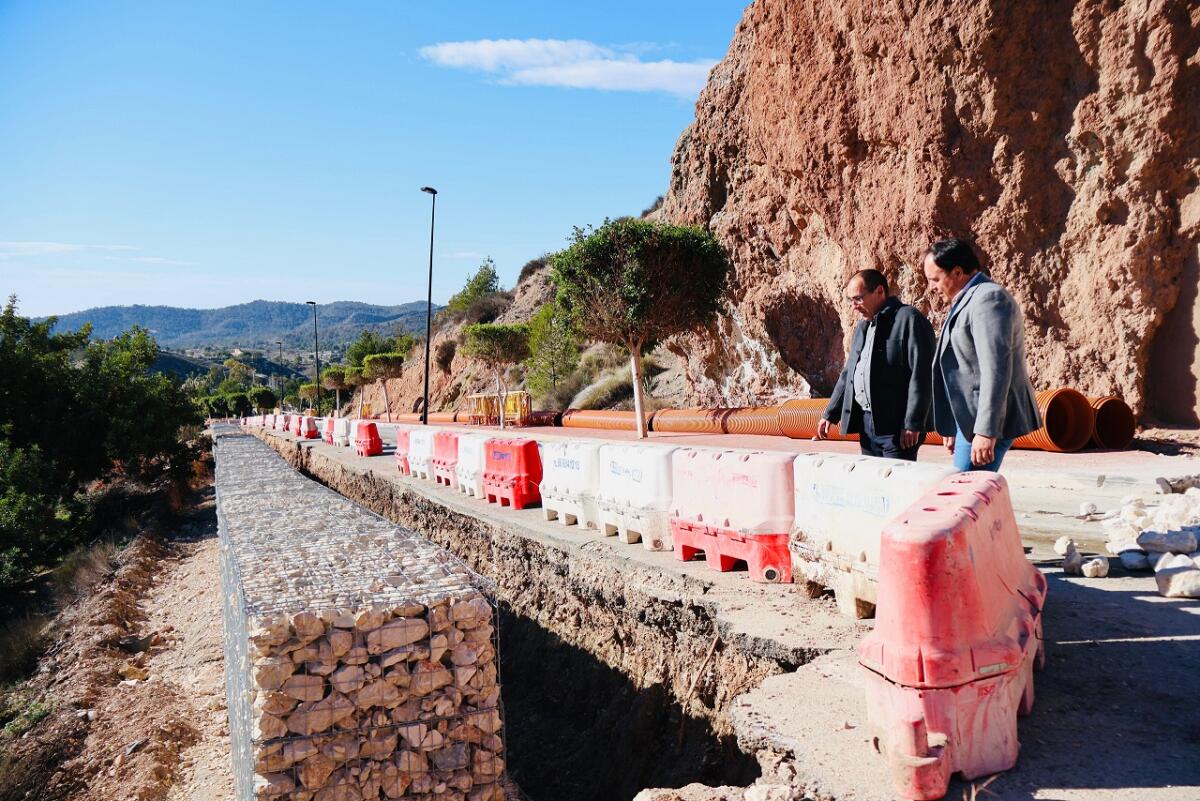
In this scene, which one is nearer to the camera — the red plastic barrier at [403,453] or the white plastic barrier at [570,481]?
the white plastic barrier at [570,481]

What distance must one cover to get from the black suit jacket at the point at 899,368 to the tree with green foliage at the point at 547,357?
3337 cm

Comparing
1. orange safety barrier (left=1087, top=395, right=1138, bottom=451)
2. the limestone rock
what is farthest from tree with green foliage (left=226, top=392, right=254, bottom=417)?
the limestone rock

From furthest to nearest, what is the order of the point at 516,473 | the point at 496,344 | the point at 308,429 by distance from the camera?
the point at 496,344
the point at 308,429
the point at 516,473

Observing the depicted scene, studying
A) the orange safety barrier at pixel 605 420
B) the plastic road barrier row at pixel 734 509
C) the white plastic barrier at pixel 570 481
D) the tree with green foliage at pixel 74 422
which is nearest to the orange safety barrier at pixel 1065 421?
the white plastic barrier at pixel 570 481

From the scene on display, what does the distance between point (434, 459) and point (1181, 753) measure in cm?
1237

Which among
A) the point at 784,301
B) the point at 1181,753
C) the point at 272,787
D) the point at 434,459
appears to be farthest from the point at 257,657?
the point at 784,301

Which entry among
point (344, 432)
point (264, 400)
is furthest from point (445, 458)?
point (264, 400)

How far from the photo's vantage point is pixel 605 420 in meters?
26.7

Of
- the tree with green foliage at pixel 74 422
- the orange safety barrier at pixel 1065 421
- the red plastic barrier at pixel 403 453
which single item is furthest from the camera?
the tree with green foliage at pixel 74 422

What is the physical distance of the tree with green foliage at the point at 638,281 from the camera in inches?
835

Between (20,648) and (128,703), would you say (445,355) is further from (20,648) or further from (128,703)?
(128,703)

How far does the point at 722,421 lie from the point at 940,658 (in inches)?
696

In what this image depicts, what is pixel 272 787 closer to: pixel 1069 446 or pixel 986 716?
pixel 986 716

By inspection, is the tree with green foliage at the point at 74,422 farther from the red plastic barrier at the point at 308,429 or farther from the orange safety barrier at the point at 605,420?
the orange safety barrier at the point at 605,420
